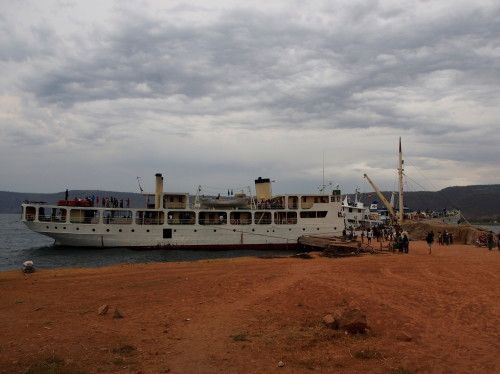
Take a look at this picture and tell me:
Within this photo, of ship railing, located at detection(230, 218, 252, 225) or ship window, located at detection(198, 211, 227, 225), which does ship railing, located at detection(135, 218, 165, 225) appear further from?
ship railing, located at detection(230, 218, 252, 225)

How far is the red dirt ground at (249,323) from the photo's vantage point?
7551 mm

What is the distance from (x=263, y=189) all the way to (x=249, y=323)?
36.1 meters

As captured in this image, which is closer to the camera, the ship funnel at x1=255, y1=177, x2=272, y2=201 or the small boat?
the small boat

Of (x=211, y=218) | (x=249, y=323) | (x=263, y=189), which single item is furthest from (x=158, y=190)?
(x=249, y=323)

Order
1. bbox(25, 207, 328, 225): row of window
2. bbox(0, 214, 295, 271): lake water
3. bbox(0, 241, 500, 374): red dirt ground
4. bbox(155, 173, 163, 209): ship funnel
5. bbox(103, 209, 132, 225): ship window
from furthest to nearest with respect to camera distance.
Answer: bbox(155, 173, 163, 209): ship funnel, bbox(103, 209, 132, 225): ship window, bbox(25, 207, 328, 225): row of window, bbox(0, 214, 295, 271): lake water, bbox(0, 241, 500, 374): red dirt ground

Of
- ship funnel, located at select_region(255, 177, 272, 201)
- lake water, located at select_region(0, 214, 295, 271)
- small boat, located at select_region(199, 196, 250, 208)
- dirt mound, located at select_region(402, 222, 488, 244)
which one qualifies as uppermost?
ship funnel, located at select_region(255, 177, 272, 201)

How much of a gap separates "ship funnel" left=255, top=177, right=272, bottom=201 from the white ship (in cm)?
168

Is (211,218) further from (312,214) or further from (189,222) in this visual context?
(312,214)

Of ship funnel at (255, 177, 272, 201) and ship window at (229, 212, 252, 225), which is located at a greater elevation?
ship funnel at (255, 177, 272, 201)

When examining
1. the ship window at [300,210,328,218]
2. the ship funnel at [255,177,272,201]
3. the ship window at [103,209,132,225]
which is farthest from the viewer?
the ship funnel at [255,177,272,201]

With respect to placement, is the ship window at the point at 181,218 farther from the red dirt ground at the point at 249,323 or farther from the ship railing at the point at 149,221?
the red dirt ground at the point at 249,323

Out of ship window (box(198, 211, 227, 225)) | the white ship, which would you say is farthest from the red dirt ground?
ship window (box(198, 211, 227, 225))

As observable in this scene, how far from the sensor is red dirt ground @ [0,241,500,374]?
7551 millimetres

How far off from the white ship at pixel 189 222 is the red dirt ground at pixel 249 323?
2057 cm
